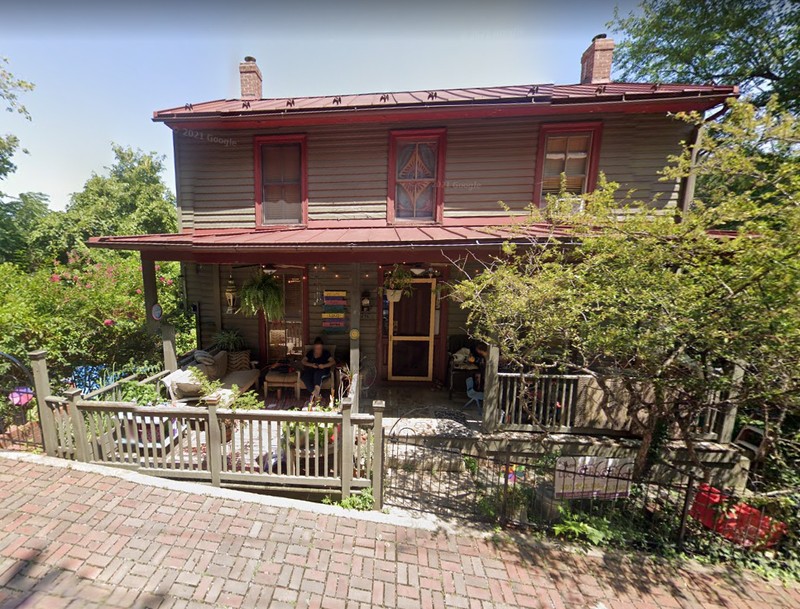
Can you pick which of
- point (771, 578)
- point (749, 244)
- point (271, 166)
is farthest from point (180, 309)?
point (771, 578)

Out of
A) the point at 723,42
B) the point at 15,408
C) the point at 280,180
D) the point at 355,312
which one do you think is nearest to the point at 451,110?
the point at 280,180

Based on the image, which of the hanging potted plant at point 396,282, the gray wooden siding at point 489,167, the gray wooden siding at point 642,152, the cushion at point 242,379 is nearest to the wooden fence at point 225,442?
the cushion at point 242,379

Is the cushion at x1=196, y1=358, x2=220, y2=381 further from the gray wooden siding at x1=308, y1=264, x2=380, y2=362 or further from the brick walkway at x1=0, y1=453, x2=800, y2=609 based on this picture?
the brick walkway at x1=0, y1=453, x2=800, y2=609

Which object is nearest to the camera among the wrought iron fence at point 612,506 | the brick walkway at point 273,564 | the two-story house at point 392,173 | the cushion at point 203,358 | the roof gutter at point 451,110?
the brick walkway at point 273,564

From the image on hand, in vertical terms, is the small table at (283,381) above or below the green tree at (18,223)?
below

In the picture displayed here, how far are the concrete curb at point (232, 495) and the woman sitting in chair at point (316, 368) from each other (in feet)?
7.61

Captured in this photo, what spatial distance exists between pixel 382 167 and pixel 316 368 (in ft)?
15.1

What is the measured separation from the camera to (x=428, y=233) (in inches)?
230

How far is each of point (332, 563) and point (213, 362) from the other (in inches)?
185

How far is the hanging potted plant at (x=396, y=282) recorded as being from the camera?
6.38 m

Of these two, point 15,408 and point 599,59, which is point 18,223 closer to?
point 15,408

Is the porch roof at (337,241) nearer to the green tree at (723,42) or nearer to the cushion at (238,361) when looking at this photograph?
the cushion at (238,361)

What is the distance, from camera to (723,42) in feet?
34.4

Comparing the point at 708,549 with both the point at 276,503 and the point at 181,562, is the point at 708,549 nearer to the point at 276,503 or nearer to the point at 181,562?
the point at 276,503
